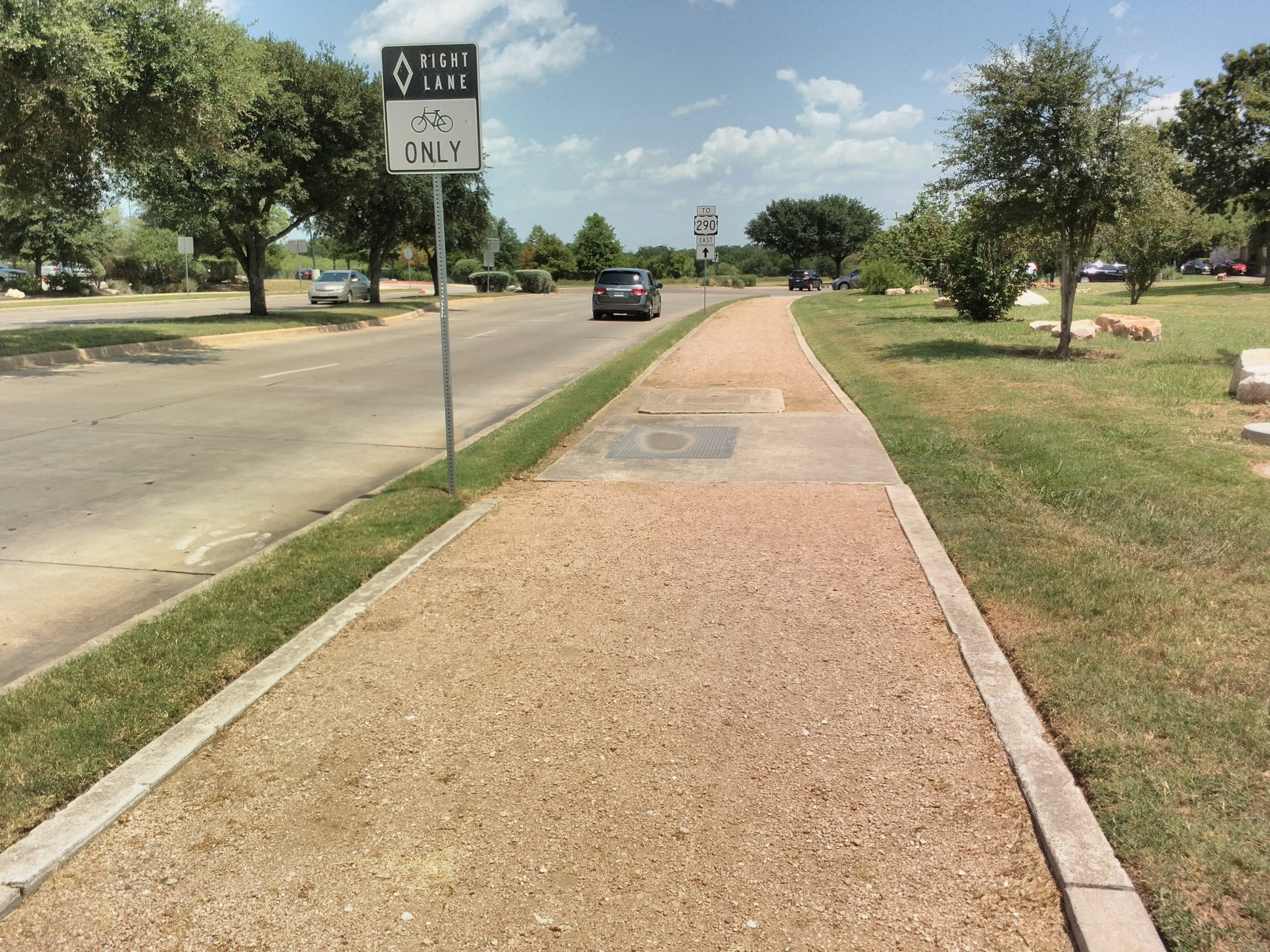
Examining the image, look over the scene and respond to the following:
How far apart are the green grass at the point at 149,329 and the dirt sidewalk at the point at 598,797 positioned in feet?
51.8

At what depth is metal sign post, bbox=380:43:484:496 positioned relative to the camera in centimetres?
664

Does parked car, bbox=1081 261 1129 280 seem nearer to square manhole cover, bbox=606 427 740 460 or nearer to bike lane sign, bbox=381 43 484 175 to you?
square manhole cover, bbox=606 427 740 460

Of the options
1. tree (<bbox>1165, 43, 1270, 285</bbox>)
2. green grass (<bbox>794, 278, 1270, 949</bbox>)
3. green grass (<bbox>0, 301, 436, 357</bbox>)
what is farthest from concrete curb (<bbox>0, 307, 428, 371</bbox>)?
tree (<bbox>1165, 43, 1270, 285</bbox>)

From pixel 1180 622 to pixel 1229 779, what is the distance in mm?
1504

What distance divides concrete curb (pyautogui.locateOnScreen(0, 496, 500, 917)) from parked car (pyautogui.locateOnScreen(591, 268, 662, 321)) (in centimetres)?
2726

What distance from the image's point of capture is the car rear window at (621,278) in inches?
1267

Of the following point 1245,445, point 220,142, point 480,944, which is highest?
point 220,142

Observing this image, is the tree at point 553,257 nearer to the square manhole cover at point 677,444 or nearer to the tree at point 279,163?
the tree at point 279,163

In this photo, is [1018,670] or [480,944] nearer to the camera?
[480,944]

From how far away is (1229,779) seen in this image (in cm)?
324

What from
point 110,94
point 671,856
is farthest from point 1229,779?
point 110,94

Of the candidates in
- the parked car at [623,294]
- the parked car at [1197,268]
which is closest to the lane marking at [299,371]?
the parked car at [623,294]

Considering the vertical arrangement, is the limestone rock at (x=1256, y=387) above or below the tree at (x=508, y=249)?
below

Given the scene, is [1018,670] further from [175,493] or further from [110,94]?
[110,94]
